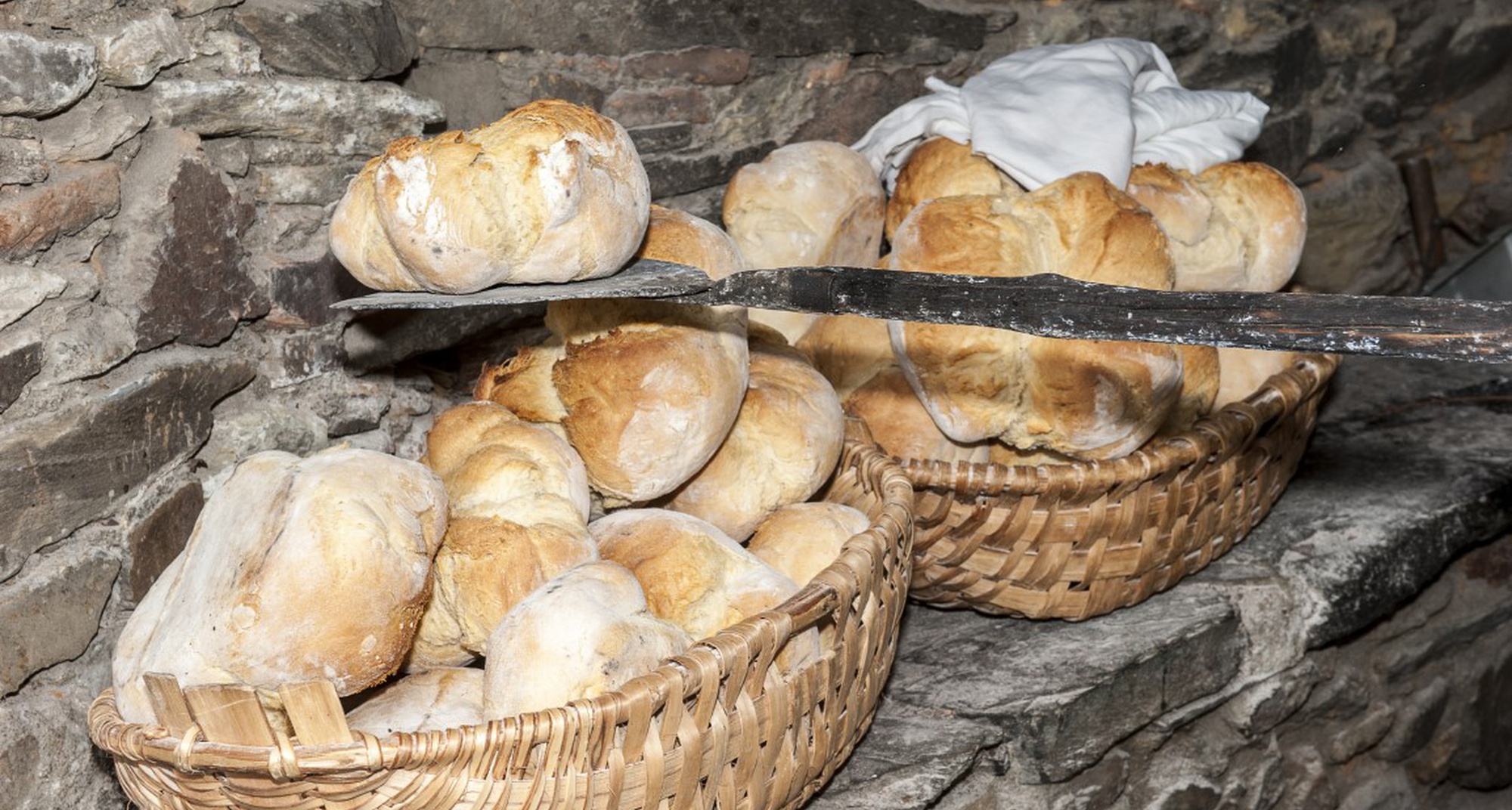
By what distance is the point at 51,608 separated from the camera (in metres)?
1.23

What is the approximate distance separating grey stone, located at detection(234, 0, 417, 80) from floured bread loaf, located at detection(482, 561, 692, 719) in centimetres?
67

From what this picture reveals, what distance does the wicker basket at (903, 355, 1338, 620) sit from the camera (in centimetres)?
155

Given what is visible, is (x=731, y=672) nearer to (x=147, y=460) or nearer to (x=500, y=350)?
(x=147, y=460)

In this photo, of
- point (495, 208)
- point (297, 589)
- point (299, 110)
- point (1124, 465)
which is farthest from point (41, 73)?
point (1124, 465)

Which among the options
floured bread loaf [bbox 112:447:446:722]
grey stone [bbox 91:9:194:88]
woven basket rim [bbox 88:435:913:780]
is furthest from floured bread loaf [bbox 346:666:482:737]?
grey stone [bbox 91:9:194:88]

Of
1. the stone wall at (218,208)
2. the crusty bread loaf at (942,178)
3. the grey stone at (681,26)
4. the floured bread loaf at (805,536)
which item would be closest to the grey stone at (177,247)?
the stone wall at (218,208)

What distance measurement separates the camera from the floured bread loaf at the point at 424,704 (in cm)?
115

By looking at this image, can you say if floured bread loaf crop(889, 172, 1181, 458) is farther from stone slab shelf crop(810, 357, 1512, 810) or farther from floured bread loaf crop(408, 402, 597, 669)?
floured bread loaf crop(408, 402, 597, 669)

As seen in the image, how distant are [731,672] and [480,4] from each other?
3.15 feet

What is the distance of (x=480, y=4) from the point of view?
1.67 m

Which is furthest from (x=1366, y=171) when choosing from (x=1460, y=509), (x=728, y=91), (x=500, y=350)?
(x=500, y=350)

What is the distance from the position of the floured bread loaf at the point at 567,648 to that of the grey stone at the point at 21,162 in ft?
1.89

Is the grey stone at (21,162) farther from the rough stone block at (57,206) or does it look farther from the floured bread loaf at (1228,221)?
the floured bread loaf at (1228,221)

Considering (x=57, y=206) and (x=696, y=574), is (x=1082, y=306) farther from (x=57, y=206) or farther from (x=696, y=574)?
(x=57, y=206)
